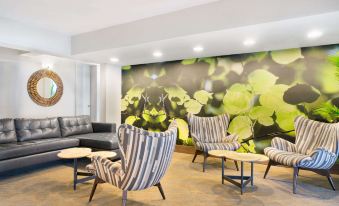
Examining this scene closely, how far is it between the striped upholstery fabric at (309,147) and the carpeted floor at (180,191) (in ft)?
1.29

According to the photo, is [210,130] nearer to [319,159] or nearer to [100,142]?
[319,159]

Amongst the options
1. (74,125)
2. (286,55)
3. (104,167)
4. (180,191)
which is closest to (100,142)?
(74,125)

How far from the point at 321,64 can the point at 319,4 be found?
182 cm

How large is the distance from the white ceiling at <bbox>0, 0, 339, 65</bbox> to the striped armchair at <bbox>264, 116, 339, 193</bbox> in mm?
1399

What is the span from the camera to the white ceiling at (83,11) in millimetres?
3219

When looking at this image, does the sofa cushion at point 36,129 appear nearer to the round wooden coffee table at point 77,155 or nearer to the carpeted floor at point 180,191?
the carpeted floor at point 180,191

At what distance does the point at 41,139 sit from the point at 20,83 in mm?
1667

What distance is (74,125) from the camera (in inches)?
200

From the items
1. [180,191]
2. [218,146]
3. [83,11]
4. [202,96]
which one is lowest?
[180,191]

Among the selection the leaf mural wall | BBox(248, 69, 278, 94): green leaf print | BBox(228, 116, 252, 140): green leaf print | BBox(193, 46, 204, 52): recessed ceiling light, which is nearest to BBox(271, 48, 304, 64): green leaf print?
the leaf mural wall

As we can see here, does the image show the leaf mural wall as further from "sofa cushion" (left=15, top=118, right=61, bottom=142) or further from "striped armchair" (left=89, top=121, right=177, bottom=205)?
"striped armchair" (left=89, top=121, right=177, bottom=205)

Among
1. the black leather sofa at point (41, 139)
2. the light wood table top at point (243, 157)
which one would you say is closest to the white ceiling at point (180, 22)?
the black leather sofa at point (41, 139)

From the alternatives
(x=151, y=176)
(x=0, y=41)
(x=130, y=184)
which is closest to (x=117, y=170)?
(x=130, y=184)

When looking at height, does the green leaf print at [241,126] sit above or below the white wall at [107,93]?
below
